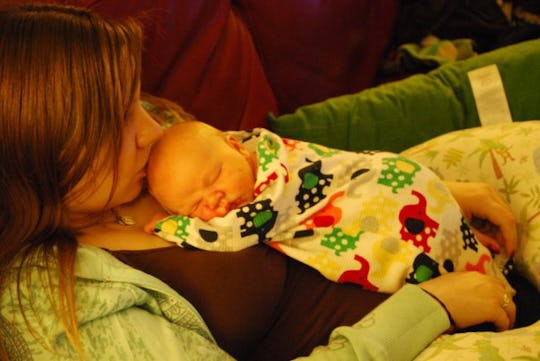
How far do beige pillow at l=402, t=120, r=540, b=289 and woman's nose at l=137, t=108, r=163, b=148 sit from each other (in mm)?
643

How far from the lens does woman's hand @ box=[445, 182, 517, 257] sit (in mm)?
1132

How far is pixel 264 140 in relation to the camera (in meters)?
1.15

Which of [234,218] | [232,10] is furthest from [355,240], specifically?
[232,10]

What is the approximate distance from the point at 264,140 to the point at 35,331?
568 mm

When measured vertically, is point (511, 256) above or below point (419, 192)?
below

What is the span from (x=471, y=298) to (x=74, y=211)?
0.71 meters

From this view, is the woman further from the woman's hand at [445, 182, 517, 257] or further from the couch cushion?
the couch cushion

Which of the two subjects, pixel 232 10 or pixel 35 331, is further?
pixel 232 10

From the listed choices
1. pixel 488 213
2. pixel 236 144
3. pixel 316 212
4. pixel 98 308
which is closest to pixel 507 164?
pixel 488 213

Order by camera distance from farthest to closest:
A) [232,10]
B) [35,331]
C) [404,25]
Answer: [404,25] < [232,10] < [35,331]

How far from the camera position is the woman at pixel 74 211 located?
0.80 metres

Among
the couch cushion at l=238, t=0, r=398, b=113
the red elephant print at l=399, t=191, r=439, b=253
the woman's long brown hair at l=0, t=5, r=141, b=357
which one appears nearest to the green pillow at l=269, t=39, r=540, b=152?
the couch cushion at l=238, t=0, r=398, b=113

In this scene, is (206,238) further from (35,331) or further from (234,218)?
(35,331)

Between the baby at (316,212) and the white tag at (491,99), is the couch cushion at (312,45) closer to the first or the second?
the white tag at (491,99)
